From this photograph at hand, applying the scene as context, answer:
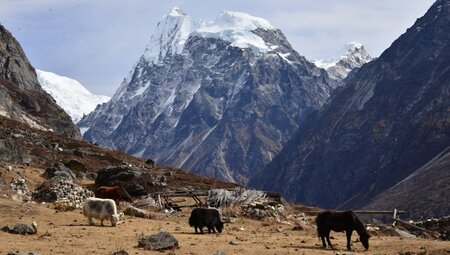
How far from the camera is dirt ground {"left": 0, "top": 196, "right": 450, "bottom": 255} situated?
19.3 meters

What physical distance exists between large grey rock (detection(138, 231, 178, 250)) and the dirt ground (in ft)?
0.98

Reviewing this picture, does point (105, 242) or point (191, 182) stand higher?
point (191, 182)

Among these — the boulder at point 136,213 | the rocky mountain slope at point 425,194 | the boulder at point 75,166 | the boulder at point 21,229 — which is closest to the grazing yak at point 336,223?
the boulder at point 21,229

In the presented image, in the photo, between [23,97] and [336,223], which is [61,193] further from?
[23,97]

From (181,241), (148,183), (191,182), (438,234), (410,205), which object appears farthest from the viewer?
(410,205)

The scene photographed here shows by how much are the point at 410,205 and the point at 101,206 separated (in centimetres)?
12157

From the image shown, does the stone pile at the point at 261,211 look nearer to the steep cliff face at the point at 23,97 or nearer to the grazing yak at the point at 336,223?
the grazing yak at the point at 336,223

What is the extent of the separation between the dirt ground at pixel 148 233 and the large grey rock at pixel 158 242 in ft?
0.98

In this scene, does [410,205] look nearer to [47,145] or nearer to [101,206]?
[47,145]

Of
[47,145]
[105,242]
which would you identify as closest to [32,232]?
[105,242]

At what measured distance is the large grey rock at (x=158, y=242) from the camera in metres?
19.5

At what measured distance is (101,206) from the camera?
83.3 ft

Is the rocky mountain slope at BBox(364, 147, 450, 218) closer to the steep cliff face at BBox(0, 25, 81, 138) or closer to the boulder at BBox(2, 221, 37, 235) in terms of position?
the steep cliff face at BBox(0, 25, 81, 138)

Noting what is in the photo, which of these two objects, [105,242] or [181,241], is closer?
[105,242]
